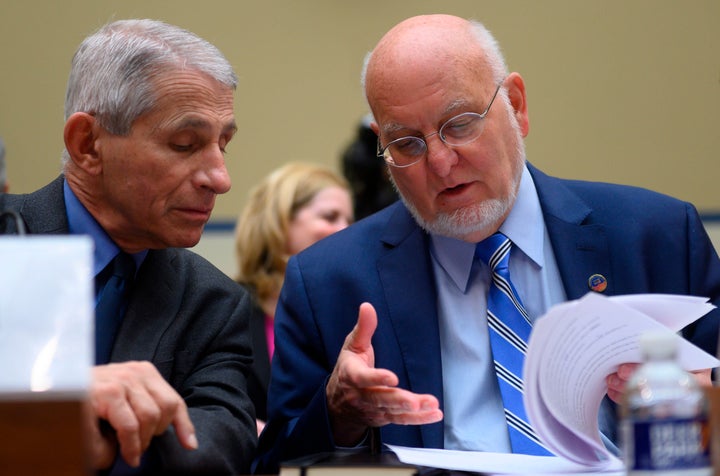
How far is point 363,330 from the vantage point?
5.47 feet

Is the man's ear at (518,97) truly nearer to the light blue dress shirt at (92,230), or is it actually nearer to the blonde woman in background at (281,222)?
the light blue dress shirt at (92,230)

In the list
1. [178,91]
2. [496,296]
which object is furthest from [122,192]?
[496,296]

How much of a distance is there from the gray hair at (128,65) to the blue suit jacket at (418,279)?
49 cm

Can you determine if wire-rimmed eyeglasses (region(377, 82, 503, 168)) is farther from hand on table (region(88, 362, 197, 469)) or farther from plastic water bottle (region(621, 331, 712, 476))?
plastic water bottle (region(621, 331, 712, 476))

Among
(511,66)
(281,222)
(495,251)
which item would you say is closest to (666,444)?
(495,251)

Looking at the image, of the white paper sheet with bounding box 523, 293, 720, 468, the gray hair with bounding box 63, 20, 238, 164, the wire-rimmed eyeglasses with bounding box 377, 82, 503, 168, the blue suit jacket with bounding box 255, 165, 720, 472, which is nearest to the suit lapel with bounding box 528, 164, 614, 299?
the blue suit jacket with bounding box 255, 165, 720, 472

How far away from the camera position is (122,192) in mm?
1936

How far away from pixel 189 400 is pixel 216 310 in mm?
224

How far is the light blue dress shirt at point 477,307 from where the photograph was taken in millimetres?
1953

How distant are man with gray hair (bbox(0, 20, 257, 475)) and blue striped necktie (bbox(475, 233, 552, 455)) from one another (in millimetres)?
481

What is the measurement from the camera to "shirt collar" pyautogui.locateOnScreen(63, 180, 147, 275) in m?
1.92

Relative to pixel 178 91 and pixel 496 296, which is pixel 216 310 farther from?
pixel 496 296

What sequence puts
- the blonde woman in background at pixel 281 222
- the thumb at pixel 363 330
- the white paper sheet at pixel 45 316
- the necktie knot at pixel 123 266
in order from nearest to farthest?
1. the white paper sheet at pixel 45 316
2. the thumb at pixel 363 330
3. the necktie knot at pixel 123 266
4. the blonde woman in background at pixel 281 222

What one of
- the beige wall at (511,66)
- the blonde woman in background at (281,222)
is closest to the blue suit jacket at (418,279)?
the blonde woman in background at (281,222)
